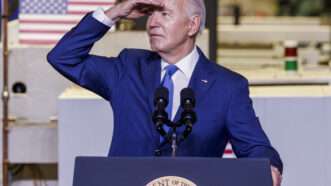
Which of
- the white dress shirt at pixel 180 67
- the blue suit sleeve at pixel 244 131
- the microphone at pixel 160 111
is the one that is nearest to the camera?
the microphone at pixel 160 111

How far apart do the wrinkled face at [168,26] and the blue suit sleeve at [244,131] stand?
300mm

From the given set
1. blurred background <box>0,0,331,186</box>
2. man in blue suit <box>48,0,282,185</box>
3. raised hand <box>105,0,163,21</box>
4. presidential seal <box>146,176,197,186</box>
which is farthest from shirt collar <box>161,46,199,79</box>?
blurred background <box>0,0,331,186</box>

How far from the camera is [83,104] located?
604 centimetres

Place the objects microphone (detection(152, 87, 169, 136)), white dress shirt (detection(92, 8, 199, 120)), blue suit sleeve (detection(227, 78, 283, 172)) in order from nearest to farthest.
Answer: microphone (detection(152, 87, 169, 136)) < blue suit sleeve (detection(227, 78, 283, 172)) < white dress shirt (detection(92, 8, 199, 120))

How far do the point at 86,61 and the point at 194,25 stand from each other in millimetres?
453

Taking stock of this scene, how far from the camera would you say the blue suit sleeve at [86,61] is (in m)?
4.43

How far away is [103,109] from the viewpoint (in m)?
6.03

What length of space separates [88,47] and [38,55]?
2.81 metres

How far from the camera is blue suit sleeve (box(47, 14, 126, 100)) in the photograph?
443 cm

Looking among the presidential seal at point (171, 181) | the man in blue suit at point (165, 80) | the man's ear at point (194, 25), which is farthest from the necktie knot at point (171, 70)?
the presidential seal at point (171, 181)

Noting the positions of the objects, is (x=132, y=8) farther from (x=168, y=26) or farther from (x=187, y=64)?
(x=187, y=64)

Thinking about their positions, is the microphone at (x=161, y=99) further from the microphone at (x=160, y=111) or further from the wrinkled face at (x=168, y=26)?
the wrinkled face at (x=168, y=26)

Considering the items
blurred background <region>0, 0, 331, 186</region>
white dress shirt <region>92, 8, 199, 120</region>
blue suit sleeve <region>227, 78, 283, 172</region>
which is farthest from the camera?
blurred background <region>0, 0, 331, 186</region>

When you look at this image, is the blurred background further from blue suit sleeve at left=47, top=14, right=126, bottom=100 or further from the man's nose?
the man's nose
